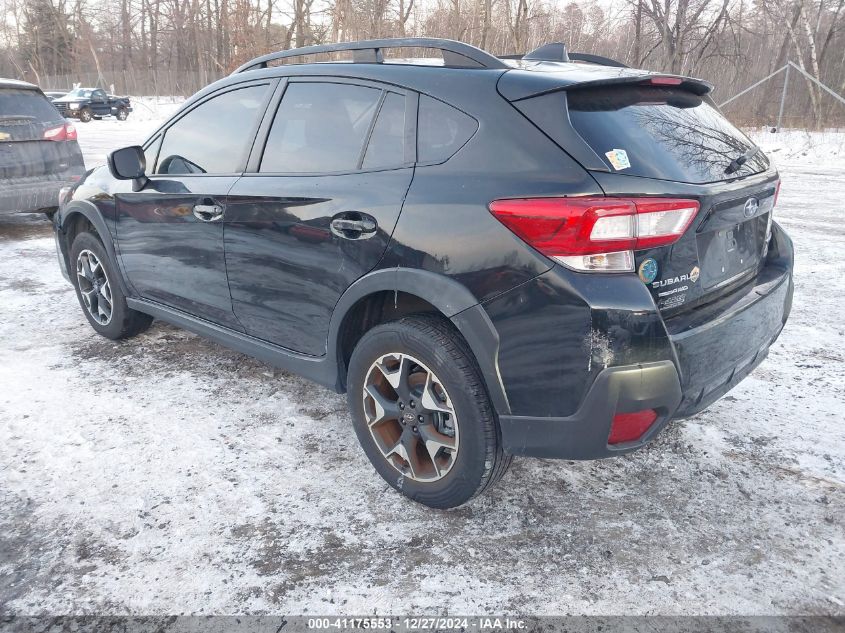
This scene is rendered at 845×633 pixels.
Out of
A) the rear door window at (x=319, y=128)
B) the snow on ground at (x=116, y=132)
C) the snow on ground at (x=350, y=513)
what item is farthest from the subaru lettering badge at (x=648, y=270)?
the snow on ground at (x=116, y=132)

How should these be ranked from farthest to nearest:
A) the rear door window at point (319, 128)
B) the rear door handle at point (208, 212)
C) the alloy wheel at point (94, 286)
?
the alloy wheel at point (94, 286) < the rear door handle at point (208, 212) < the rear door window at point (319, 128)

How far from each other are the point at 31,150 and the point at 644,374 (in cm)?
746

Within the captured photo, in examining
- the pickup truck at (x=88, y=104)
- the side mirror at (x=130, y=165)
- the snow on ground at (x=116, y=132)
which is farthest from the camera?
the pickup truck at (x=88, y=104)

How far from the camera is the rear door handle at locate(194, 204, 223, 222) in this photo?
10.7 ft

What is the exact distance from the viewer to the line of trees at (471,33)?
20375 millimetres

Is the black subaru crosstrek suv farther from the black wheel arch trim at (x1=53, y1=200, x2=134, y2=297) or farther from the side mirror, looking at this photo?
the black wheel arch trim at (x1=53, y1=200, x2=134, y2=297)

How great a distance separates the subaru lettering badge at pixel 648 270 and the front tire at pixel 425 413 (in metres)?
0.69

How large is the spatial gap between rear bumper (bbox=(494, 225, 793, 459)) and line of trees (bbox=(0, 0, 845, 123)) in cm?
Answer: 1524

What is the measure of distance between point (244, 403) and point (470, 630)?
197cm

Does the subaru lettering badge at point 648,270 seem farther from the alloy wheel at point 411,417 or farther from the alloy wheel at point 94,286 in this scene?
the alloy wheel at point 94,286

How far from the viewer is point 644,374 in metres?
2.08

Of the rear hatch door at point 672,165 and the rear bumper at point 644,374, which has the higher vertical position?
the rear hatch door at point 672,165

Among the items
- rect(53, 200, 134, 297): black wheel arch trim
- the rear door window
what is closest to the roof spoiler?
the rear door window

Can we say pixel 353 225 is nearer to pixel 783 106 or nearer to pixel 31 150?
pixel 31 150
